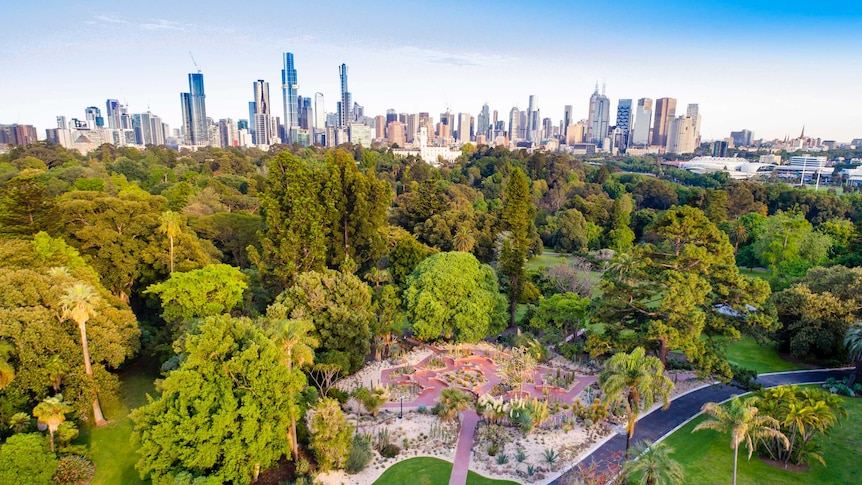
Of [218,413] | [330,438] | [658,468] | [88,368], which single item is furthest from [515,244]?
[88,368]

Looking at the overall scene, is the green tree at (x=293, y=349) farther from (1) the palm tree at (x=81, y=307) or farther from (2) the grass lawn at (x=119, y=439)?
(1) the palm tree at (x=81, y=307)

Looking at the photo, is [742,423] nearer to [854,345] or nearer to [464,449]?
[464,449]

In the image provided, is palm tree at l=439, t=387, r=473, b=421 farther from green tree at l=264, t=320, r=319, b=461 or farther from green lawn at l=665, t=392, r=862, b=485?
green lawn at l=665, t=392, r=862, b=485

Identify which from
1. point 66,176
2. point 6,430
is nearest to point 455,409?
point 6,430

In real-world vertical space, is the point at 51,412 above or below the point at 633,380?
below

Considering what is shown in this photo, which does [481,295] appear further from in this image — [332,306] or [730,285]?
[730,285]

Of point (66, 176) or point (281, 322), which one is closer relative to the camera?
point (281, 322)

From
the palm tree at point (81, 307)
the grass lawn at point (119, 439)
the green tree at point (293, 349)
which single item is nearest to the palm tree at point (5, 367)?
the palm tree at point (81, 307)
